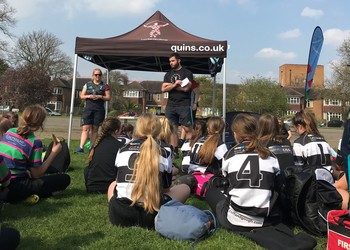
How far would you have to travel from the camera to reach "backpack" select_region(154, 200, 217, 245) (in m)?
3.24

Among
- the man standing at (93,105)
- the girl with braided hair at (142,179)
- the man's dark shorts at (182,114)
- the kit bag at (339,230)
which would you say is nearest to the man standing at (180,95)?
the man's dark shorts at (182,114)

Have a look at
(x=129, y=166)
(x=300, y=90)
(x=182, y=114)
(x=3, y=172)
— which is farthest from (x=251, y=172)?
(x=300, y=90)

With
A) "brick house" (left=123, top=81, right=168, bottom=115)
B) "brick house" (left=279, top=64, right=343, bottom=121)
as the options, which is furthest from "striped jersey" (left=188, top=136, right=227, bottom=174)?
"brick house" (left=123, top=81, right=168, bottom=115)

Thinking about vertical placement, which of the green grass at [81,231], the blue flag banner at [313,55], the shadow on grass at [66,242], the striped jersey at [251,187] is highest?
the blue flag banner at [313,55]

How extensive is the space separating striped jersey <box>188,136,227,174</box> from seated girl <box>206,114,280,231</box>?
58.1 inches

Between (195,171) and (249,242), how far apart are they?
207cm

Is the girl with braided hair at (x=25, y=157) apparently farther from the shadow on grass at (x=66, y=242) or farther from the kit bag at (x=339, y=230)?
the kit bag at (x=339, y=230)

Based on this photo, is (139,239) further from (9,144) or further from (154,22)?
(154,22)

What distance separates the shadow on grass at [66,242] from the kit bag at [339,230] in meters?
1.98

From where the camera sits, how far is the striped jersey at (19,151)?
417 centimetres

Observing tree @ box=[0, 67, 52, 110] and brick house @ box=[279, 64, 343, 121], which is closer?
tree @ box=[0, 67, 52, 110]

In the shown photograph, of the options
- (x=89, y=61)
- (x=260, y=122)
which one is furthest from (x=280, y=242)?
(x=89, y=61)

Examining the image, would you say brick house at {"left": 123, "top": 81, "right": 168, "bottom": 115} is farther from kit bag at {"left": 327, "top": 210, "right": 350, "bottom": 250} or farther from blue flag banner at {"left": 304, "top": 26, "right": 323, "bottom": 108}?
kit bag at {"left": 327, "top": 210, "right": 350, "bottom": 250}

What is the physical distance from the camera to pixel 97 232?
11.5 ft
